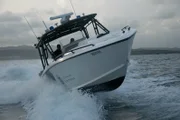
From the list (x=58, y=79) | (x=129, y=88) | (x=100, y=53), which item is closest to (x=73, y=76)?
(x=58, y=79)

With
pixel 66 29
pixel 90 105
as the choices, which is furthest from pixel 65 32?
pixel 90 105

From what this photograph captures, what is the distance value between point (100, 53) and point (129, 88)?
6.03 m

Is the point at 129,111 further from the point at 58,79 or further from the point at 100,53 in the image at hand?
the point at 58,79

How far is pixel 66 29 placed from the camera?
12430 millimetres

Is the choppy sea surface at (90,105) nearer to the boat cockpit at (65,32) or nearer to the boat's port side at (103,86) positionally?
the boat's port side at (103,86)

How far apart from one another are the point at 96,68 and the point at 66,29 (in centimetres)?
280

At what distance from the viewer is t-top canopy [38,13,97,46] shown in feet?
38.9

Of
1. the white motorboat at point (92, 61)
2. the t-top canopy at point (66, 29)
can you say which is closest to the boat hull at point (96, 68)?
the white motorboat at point (92, 61)

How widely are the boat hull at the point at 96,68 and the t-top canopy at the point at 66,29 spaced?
1.45 m

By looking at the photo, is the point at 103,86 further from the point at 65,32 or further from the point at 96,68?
the point at 65,32

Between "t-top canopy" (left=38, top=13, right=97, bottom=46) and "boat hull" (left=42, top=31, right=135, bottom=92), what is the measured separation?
1452 mm

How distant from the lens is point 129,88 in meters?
15.6

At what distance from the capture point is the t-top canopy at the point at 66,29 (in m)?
11.9

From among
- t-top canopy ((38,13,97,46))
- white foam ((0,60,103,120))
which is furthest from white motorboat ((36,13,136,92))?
white foam ((0,60,103,120))
